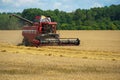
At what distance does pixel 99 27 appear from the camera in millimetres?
75375

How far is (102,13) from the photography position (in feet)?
291

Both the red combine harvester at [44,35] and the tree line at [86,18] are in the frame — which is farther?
the tree line at [86,18]

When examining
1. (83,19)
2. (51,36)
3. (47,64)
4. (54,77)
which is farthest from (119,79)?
(83,19)

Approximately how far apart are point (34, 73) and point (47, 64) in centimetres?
212

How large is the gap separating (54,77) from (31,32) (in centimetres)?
1795

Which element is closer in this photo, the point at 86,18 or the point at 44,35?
the point at 44,35

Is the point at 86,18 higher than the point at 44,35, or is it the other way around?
the point at 86,18

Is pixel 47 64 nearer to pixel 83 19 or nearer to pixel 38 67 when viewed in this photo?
pixel 38 67

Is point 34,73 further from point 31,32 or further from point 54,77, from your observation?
point 31,32

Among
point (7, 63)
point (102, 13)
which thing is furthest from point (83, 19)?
point (7, 63)

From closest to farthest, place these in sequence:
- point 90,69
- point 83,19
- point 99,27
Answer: point 90,69 < point 99,27 < point 83,19

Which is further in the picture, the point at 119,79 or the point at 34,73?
the point at 34,73

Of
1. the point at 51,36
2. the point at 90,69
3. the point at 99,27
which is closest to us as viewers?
the point at 90,69

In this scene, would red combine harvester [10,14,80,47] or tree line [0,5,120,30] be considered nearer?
red combine harvester [10,14,80,47]
